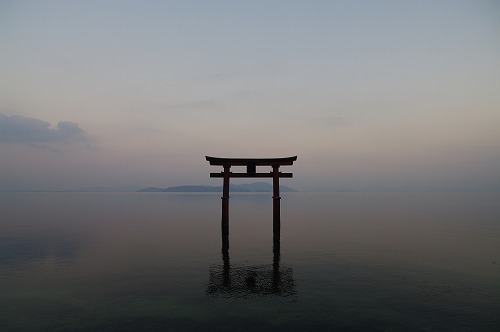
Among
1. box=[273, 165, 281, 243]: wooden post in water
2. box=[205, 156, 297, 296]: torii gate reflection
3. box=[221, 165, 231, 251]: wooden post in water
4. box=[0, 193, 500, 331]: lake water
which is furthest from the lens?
box=[273, 165, 281, 243]: wooden post in water

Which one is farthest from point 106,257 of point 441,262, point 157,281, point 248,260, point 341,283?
point 441,262

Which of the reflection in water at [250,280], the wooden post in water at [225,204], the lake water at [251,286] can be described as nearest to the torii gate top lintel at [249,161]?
the wooden post in water at [225,204]

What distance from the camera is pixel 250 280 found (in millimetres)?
14758

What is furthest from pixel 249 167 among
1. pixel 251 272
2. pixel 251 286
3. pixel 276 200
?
pixel 251 286

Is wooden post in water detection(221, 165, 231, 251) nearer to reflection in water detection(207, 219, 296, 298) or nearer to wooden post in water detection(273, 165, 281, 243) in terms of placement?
wooden post in water detection(273, 165, 281, 243)

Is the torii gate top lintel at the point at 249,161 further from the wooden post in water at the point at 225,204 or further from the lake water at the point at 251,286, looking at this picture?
the lake water at the point at 251,286

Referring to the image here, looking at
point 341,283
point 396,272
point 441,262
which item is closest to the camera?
point 341,283

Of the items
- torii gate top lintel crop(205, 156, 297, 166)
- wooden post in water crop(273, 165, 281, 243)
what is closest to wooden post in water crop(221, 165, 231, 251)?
torii gate top lintel crop(205, 156, 297, 166)

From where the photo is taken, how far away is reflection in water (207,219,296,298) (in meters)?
13.0

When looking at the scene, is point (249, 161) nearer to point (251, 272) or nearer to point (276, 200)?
point (276, 200)

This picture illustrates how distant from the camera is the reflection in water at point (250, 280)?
13016 millimetres

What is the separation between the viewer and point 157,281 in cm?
1456

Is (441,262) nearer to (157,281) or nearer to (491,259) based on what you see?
(491,259)

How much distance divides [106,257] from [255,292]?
39.9 feet
